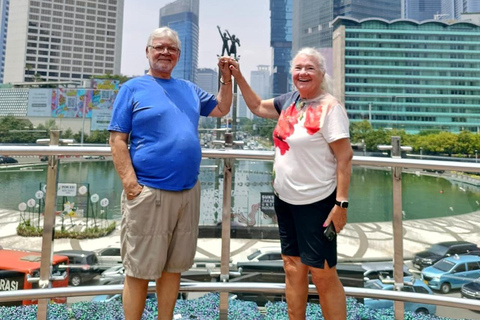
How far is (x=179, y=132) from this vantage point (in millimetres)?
1146

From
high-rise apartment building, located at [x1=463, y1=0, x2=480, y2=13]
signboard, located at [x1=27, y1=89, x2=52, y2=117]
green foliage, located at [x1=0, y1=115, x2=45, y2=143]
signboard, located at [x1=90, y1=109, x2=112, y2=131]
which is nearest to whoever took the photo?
green foliage, located at [x1=0, y1=115, x2=45, y2=143]

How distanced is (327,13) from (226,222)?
100m

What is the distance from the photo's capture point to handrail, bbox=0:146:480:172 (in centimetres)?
125

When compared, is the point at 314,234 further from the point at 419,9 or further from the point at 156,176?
the point at 419,9

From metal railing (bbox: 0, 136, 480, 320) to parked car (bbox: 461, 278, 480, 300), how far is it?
0.09 meters

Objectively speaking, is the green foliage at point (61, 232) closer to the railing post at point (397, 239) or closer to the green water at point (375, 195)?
the green water at point (375, 195)

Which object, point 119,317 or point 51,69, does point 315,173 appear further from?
point 51,69

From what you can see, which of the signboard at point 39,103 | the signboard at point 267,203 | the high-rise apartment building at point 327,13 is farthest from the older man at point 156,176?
the high-rise apartment building at point 327,13

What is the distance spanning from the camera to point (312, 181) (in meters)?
1.13

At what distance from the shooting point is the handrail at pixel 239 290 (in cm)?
130

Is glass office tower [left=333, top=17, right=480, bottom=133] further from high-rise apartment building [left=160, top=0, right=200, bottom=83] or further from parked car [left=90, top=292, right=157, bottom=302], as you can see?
parked car [left=90, top=292, right=157, bottom=302]

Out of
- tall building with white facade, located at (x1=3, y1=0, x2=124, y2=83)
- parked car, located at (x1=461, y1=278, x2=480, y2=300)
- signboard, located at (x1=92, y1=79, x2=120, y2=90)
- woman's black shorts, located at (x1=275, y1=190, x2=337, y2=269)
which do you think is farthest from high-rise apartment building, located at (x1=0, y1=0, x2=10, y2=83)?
parked car, located at (x1=461, y1=278, x2=480, y2=300)

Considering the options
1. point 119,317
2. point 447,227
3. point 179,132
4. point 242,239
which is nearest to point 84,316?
point 119,317

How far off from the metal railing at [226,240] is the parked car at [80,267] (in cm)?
11
